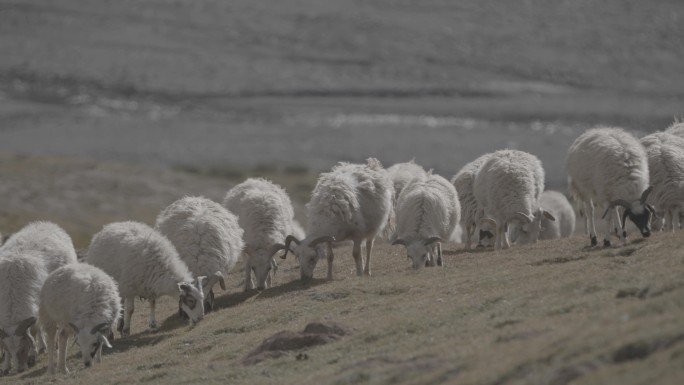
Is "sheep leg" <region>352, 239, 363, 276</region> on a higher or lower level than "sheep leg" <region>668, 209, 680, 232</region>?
lower

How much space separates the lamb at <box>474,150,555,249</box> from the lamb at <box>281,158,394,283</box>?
3088 mm

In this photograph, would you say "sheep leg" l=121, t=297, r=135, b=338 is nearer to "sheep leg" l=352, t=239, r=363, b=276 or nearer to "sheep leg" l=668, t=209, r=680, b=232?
"sheep leg" l=352, t=239, r=363, b=276

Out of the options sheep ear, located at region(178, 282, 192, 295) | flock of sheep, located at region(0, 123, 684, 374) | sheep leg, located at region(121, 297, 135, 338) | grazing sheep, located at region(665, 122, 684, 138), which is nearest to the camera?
flock of sheep, located at region(0, 123, 684, 374)

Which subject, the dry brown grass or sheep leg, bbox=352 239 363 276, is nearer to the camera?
the dry brown grass

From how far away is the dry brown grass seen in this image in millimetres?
15242

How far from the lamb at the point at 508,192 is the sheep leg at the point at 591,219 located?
205 centimetres

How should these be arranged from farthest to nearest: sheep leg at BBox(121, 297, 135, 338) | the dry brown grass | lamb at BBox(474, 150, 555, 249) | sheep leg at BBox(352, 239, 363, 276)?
lamb at BBox(474, 150, 555, 249)
sheep leg at BBox(352, 239, 363, 276)
sheep leg at BBox(121, 297, 135, 338)
the dry brown grass

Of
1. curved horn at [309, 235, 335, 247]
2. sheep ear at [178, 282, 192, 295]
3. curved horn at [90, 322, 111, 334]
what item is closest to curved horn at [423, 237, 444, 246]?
curved horn at [309, 235, 335, 247]

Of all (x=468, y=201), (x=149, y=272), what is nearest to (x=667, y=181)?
(x=468, y=201)

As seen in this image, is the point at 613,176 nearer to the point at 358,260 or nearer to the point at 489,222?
the point at 489,222

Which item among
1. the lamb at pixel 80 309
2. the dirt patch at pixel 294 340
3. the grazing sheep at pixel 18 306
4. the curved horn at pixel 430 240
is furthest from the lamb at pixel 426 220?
the grazing sheep at pixel 18 306

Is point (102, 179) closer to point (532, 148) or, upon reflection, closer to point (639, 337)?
point (532, 148)

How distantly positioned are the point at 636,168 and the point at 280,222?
9971 mm

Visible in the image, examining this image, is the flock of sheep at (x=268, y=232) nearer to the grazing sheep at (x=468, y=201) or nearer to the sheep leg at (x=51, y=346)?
the sheep leg at (x=51, y=346)
